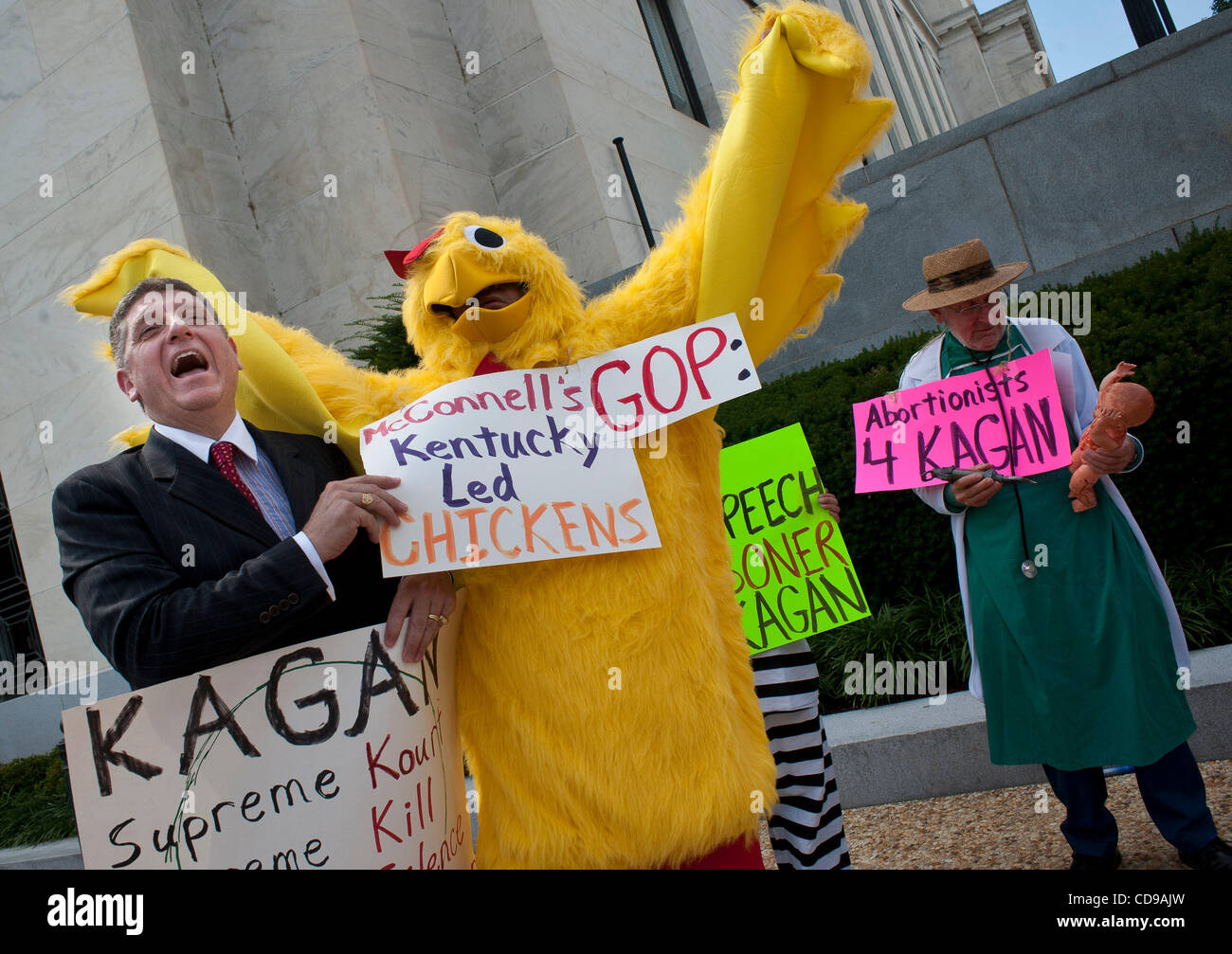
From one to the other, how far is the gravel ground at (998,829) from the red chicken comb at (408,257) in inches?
99.9

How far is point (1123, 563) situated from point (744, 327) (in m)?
1.45

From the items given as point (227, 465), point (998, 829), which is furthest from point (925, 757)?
point (227, 465)

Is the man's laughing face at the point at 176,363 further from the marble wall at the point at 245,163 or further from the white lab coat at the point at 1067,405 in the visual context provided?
the marble wall at the point at 245,163

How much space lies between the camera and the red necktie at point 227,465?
6.26 ft

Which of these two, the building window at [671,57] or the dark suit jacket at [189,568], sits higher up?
the building window at [671,57]

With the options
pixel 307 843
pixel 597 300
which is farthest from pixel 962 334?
pixel 307 843

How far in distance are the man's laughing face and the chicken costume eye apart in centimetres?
58

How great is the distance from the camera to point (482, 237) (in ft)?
6.82

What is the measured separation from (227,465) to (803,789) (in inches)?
67.3

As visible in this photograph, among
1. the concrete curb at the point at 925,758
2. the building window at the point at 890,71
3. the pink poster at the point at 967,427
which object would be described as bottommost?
the concrete curb at the point at 925,758

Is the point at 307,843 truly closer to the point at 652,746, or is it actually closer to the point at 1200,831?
the point at 652,746

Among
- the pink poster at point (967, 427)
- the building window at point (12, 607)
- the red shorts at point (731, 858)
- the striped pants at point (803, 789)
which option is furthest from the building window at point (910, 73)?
the red shorts at point (731, 858)

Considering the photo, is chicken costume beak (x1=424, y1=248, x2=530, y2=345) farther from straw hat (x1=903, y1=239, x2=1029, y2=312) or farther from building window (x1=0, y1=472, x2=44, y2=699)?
building window (x1=0, y1=472, x2=44, y2=699)

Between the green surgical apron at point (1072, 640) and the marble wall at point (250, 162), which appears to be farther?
the marble wall at point (250, 162)
